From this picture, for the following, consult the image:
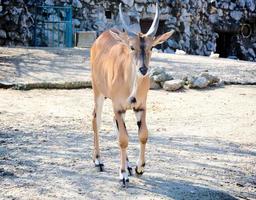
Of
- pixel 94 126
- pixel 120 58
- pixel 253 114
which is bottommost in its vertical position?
pixel 253 114

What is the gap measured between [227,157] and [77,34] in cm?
980

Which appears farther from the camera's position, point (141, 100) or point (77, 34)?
point (77, 34)

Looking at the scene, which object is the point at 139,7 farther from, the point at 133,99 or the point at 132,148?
the point at 133,99

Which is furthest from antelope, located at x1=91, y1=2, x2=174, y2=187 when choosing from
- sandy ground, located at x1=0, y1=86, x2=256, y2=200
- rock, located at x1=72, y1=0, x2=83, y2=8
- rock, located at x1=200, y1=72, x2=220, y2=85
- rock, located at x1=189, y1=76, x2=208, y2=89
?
rock, located at x1=72, y1=0, x2=83, y2=8

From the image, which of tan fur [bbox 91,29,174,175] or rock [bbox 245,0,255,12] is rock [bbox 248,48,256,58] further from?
tan fur [bbox 91,29,174,175]

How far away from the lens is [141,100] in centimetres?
418

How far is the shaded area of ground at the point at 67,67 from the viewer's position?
9172mm

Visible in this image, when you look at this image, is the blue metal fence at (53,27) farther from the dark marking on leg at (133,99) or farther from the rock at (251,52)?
the dark marking on leg at (133,99)

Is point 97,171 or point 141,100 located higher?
point 141,100

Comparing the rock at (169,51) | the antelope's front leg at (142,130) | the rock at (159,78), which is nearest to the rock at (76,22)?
the rock at (169,51)

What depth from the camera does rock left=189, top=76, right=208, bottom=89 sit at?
29.8 ft

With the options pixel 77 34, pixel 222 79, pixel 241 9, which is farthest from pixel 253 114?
pixel 241 9

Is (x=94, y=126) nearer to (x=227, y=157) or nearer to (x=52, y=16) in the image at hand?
(x=227, y=157)

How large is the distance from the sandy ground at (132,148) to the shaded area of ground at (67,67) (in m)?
0.70
